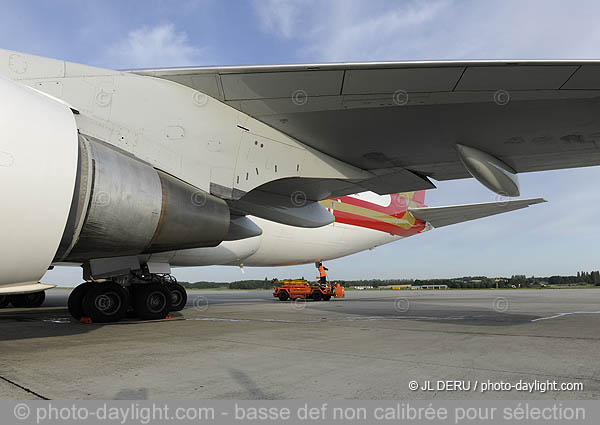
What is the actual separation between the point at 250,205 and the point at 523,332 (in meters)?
5.04

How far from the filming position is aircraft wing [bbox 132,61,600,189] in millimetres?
5248

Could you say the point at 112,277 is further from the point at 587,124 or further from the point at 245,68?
the point at 587,124

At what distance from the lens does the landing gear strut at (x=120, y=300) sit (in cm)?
902

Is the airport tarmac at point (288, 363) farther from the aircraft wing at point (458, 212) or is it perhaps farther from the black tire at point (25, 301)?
the black tire at point (25, 301)

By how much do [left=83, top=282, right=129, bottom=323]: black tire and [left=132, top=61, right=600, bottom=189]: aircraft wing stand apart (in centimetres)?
532

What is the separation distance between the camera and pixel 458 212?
18547 millimetres

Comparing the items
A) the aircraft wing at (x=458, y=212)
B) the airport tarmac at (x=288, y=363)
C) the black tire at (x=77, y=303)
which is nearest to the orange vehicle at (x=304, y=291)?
the aircraft wing at (x=458, y=212)

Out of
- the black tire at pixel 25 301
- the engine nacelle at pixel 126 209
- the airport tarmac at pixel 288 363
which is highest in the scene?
the engine nacelle at pixel 126 209

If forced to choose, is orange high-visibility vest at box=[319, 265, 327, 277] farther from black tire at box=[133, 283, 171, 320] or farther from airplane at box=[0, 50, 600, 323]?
airplane at box=[0, 50, 600, 323]

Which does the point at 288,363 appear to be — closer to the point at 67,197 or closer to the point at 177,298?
the point at 67,197

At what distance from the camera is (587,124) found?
609 centimetres

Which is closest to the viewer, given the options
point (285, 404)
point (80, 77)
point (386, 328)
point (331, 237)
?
point (285, 404)

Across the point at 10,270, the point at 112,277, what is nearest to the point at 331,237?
the point at 112,277

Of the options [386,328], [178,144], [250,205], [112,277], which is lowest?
[386,328]
